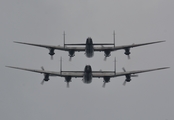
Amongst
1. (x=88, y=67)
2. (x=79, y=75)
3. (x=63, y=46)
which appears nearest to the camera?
(x=88, y=67)

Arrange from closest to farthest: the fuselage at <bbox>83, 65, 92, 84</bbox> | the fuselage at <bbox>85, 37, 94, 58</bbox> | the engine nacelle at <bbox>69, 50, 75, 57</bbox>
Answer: the fuselage at <bbox>83, 65, 92, 84</bbox>
the fuselage at <bbox>85, 37, 94, 58</bbox>
the engine nacelle at <bbox>69, 50, 75, 57</bbox>

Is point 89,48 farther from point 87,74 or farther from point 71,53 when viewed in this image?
point 71,53

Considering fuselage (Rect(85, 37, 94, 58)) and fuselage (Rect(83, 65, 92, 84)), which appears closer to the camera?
fuselage (Rect(83, 65, 92, 84))

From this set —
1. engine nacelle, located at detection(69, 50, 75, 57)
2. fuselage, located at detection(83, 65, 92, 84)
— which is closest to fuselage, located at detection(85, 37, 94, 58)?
engine nacelle, located at detection(69, 50, 75, 57)

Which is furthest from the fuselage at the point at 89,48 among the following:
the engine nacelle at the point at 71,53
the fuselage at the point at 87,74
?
the fuselage at the point at 87,74

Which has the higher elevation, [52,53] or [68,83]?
[52,53]

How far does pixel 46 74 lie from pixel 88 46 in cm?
1328

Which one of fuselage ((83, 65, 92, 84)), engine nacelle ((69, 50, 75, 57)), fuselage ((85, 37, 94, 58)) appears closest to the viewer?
fuselage ((83, 65, 92, 84))

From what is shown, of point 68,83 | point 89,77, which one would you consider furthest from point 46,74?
point 89,77

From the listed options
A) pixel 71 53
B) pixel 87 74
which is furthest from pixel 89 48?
pixel 71 53

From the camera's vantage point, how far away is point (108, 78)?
400 ft

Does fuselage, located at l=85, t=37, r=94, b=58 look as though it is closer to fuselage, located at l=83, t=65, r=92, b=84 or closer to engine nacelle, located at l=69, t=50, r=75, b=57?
engine nacelle, located at l=69, t=50, r=75, b=57

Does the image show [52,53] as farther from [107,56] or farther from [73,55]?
[107,56]

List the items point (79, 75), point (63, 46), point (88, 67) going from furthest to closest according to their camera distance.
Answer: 1. point (63, 46)
2. point (79, 75)
3. point (88, 67)
